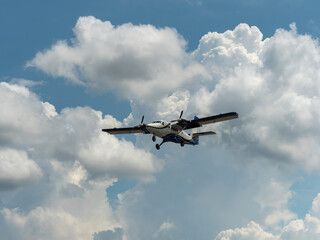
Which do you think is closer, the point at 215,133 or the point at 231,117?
the point at 231,117

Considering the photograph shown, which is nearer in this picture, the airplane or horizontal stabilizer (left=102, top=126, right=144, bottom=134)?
the airplane

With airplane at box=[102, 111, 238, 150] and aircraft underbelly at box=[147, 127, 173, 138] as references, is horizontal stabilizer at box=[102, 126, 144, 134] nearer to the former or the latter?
airplane at box=[102, 111, 238, 150]

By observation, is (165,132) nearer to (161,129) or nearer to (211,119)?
(161,129)

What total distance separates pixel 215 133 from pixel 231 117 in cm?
1062

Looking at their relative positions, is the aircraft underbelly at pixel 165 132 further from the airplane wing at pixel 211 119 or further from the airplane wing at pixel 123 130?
the airplane wing at pixel 123 130

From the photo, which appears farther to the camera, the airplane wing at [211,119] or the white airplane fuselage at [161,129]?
the white airplane fuselage at [161,129]

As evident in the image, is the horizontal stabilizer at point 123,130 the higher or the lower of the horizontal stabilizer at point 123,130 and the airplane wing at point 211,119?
the higher

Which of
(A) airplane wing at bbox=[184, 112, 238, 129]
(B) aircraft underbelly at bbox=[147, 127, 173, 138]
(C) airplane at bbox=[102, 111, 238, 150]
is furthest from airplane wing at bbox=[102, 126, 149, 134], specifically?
(A) airplane wing at bbox=[184, 112, 238, 129]

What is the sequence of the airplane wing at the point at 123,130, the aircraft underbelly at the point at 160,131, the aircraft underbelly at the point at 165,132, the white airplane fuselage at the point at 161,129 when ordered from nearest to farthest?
1. the white airplane fuselage at the point at 161,129
2. the aircraft underbelly at the point at 160,131
3. the aircraft underbelly at the point at 165,132
4. the airplane wing at the point at 123,130

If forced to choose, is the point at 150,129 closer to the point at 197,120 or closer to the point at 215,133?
the point at 197,120

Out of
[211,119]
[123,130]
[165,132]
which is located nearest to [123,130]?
[123,130]

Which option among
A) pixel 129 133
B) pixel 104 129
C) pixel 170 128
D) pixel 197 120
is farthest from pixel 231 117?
pixel 104 129

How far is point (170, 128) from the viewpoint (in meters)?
69.4

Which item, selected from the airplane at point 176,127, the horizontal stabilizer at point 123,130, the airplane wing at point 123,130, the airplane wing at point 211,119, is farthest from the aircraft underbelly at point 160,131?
the horizontal stabilizer at point 123,130
